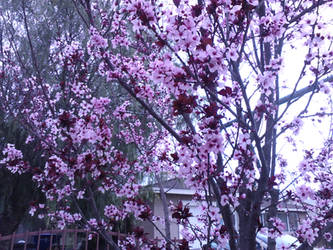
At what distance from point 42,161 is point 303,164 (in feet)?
15.5

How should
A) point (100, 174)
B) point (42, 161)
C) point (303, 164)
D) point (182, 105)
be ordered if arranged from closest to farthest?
point (182, 105)
point (100, 174)
point (303, 164)
point (42, 161)

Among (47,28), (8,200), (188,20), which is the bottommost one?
(8,200)

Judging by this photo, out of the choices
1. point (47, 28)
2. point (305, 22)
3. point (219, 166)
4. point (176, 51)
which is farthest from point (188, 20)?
point (47, 28)

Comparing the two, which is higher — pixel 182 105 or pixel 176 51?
pixel 176 51

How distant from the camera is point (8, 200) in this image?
592cm

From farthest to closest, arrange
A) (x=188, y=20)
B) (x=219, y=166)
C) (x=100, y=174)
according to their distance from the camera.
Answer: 1. (x=100, y=174)
2. (x=219, y=166)
3. (x=188, y=20)

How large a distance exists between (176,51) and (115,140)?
419 cm

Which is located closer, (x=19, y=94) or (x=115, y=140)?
(x=19, y=94)

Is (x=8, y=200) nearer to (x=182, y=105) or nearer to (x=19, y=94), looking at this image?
(x=19, y=94)


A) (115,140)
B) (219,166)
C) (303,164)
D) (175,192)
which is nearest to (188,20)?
(219,166)

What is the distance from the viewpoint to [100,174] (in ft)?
8.59

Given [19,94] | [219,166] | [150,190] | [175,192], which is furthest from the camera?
[175,192]

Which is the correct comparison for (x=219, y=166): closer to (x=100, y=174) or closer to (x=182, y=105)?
(x=182, y=105)

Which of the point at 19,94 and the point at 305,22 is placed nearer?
the point at 305,22
